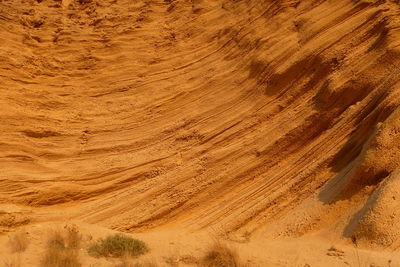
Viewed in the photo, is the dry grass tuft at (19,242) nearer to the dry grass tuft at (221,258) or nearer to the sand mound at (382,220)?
the dry grass tuft at (221,258)

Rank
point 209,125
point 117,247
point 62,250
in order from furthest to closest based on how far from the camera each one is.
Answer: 1. point 209,125
2. point 117,247
3. point 62,250

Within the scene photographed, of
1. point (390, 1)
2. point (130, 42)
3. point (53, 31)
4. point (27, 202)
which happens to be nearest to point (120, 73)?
point (130, 42)

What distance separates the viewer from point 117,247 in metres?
6.92

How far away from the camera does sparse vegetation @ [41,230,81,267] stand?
639cm

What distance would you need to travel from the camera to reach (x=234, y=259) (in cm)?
636

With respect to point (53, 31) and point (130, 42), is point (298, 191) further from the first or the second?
point (53, 31)

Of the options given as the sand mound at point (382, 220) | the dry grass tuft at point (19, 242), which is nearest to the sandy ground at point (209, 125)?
the sand mound at point (382, 220)

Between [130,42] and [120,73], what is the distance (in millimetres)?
844

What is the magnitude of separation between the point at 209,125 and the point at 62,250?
12.2 ft

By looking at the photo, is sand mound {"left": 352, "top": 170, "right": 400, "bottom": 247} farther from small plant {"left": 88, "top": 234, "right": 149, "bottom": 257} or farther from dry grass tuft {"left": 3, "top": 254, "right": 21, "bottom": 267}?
dry grass tuft {"left": 3, "top": 254, "right": 21, "bottom": 267}

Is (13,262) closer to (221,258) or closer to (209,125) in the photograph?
(221,258)

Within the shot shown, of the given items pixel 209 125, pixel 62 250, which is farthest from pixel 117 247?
pixel 209 125

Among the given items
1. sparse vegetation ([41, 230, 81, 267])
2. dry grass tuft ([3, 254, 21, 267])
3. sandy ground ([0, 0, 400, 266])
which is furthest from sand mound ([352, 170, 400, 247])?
dry grass tuft ([3, 254, 21, 267])

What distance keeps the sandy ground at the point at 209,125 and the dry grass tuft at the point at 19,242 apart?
0.68 feet
